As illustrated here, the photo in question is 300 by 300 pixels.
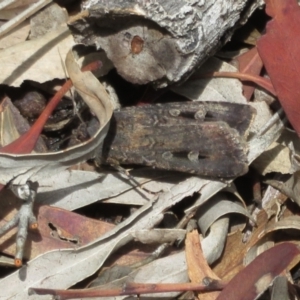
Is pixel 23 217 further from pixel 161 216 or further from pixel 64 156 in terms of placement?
pixel 161 216

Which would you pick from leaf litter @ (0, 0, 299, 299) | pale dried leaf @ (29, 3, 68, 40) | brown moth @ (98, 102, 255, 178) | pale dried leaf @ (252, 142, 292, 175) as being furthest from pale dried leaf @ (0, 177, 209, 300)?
pale dried leaf @ (29, 3, 68, 40)

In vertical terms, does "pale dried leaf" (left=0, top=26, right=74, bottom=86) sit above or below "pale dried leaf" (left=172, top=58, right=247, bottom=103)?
above

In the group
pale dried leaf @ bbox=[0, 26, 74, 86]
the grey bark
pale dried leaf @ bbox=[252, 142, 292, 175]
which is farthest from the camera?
pale dried leaf @ bbox=[0, 26, 74, 86]

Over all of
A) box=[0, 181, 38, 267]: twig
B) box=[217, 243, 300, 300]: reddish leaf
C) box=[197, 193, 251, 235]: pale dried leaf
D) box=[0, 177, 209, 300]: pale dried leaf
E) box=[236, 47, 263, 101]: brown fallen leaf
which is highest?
box=[0, 181, 38, 267]: twig

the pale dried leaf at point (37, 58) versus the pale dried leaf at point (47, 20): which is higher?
the pale dried leaf at point (47, 20)

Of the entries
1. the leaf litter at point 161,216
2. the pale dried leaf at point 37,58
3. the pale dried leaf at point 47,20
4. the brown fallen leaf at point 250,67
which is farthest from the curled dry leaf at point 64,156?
the brown fallen leaf at point 250,67

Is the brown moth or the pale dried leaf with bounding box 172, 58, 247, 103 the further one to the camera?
the pale dried leaf with bounding box 172, 58, 247, 103

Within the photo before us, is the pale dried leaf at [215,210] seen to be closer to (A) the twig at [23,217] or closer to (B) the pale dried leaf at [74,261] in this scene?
(B) the pale dried leaf at [74,261]

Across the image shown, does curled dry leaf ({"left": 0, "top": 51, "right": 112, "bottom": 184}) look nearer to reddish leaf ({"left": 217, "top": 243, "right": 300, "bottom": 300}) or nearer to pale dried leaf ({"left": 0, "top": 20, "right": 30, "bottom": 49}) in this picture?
pale dried leaf ({"left": 0, "top": 20, "right": 30, "bottom": 49})
